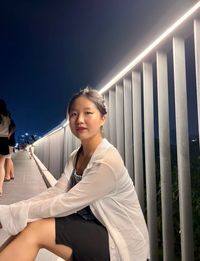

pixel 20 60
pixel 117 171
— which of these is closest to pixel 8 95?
pixel 20 60

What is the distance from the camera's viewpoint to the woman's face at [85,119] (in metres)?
1.45

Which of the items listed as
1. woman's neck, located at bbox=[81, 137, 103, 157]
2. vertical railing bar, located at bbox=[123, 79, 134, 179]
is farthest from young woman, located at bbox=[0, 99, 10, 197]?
woman's neck, located at bbox=[81, 137, 103, 157]

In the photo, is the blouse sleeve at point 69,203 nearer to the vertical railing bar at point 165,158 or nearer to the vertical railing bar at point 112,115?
Answer: the vertical railing bar at point 165,158

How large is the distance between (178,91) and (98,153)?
17.2 inches

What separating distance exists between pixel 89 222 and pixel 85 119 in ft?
1.38

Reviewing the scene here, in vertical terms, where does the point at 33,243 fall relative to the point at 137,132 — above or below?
below

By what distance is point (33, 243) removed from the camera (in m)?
1.25

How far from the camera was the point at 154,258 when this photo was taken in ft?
5.74

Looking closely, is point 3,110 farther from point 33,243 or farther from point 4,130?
point 33,243

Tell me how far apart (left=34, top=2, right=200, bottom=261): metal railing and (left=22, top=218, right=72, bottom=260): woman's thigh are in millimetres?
478

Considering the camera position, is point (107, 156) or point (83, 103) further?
point (83, 103)

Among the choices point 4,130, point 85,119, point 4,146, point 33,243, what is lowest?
point 33,243

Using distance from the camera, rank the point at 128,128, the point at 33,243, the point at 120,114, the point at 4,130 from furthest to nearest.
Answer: the point at 4,130 < the point at 120,114 < the point at 128,128 < the point at 33,243

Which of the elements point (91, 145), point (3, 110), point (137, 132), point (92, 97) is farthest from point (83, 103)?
point (3, 110)
